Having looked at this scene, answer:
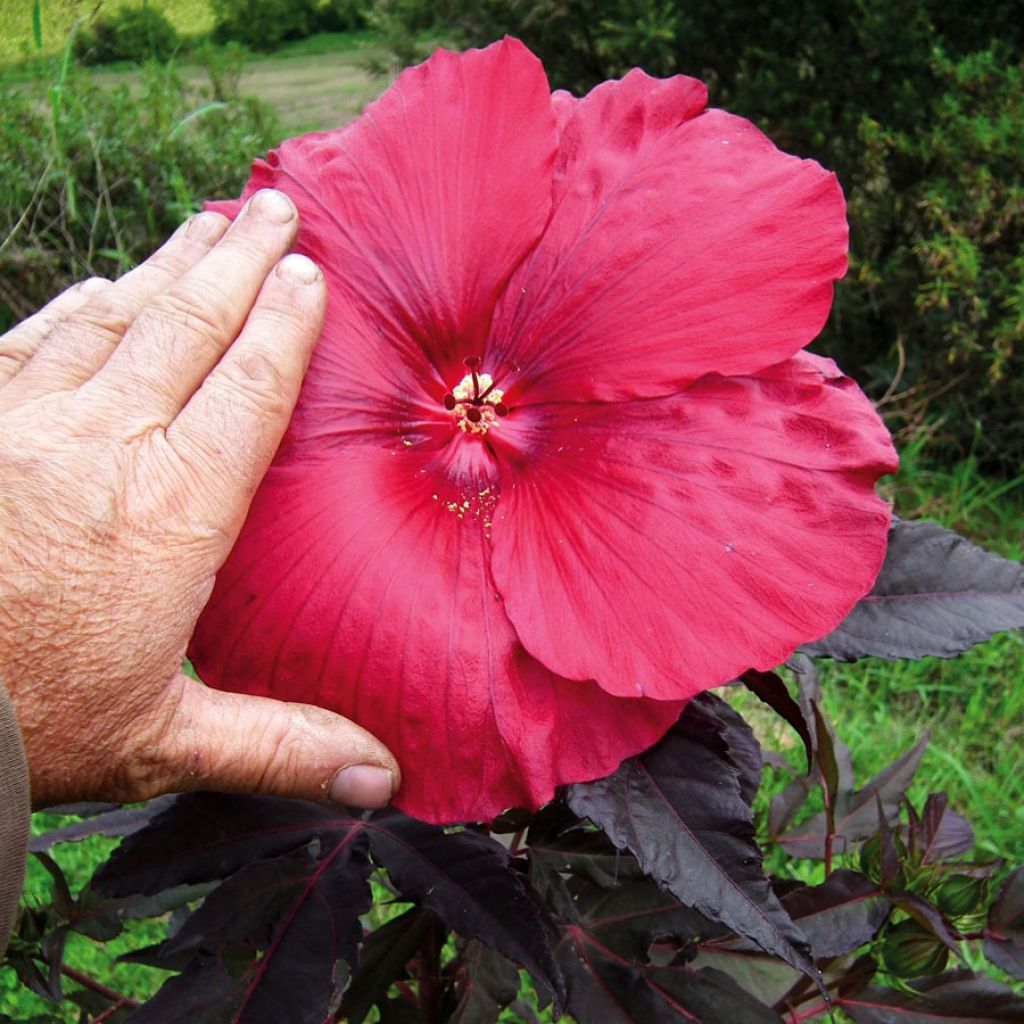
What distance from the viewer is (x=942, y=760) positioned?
2.54m

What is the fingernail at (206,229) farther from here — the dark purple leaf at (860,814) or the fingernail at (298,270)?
the dark purple leaf at (860,814)

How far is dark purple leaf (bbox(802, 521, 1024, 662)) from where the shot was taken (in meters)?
0.88

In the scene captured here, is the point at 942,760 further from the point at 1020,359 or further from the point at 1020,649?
the point at 1020,359

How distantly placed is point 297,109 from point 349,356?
4714 millimetres

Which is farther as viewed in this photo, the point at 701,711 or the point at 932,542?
the point at 932,542

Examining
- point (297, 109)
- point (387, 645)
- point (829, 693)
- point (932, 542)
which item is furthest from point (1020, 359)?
point (297, 109)

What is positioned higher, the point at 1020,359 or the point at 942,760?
the point at 1020,359

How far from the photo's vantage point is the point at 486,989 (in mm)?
1063

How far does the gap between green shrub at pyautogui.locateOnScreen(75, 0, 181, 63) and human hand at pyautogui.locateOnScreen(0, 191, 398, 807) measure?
417 mm

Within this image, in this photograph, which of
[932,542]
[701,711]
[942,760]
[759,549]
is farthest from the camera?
[942,760]

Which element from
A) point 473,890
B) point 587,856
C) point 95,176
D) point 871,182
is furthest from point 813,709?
point 95,176

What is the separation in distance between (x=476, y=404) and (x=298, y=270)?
0.53ft

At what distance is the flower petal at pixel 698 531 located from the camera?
0.69 metres

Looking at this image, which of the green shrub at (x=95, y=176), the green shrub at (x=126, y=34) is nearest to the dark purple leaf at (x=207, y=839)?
the green shrub at (x=126, y=34)
